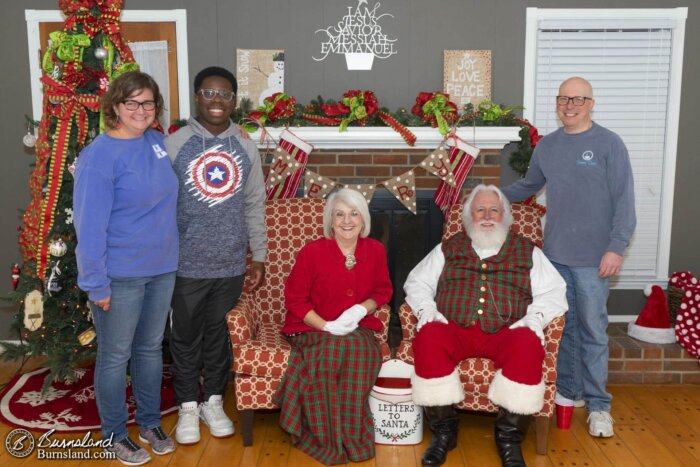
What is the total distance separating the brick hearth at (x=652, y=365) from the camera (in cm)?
369

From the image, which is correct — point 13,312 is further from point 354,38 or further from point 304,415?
point 354,38

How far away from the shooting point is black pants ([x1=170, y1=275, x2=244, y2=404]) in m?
2.92

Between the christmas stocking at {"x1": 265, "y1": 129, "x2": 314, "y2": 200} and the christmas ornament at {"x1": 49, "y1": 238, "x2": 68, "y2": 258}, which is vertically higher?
the christmas stocking at {"x1": 265, "y1": 129, "x2": 314, "y2": 200}

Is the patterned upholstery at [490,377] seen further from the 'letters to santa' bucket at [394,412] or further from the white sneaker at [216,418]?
the white sneaker at [216,418]

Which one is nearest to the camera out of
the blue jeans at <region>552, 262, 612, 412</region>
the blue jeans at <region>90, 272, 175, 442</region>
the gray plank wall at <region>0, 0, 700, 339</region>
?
the blue jeans at <region>90, 272, 175, 442</region>

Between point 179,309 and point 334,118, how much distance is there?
156 centimetres

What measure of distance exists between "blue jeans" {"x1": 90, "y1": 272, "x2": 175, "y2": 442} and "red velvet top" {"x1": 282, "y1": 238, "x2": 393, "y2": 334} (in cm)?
57

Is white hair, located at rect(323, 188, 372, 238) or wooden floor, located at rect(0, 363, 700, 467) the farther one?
white hair, located at rect(323, 188, 372, 238)

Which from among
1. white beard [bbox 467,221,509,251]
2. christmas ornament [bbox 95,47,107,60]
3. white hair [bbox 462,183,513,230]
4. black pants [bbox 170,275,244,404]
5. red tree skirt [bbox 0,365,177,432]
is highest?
christmas ornament [bbox 95,47,107,60]

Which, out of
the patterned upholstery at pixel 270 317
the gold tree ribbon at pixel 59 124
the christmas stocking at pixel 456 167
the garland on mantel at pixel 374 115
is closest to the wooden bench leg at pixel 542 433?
the patterned upholstery at pixel 270 317

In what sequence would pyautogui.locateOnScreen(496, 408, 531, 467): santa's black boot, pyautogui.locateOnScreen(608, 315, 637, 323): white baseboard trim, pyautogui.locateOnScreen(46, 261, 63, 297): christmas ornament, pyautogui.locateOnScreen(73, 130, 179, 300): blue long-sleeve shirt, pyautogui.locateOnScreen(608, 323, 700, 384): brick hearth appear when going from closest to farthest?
1. pyautogui.locateOnScreen(73, 130, 179, 300): blue long-sleeve shirt
2. pyautogui.locateOnScreen(496, 408, 531, 467): santa's black boot
3. pyautogui.locateOnScreen(46, 261, 63, 297): christmas ornament
4. pyautogui.locateOnScreen(608, 323, 700, 384): brick hearth
5. pyautogui.locateOnScreen(608, 315, 637, 323): white baseboard trim

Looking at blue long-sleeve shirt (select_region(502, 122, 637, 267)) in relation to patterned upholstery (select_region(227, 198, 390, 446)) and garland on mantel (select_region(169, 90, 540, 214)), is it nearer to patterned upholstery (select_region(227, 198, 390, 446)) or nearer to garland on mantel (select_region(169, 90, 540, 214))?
garland on mantel (select_region(169, 90, 540, 214))

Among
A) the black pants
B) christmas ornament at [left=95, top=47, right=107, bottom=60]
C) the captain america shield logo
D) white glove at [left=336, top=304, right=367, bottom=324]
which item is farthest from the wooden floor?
christmas ornament at [left=95, top=47, right=107, bottom=60]

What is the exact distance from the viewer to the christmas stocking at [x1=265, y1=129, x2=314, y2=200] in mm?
3840
